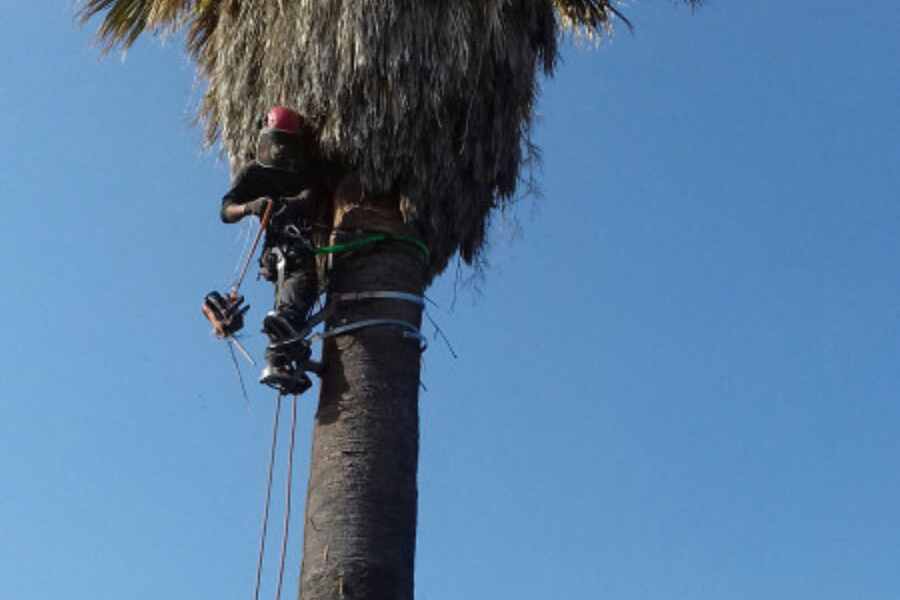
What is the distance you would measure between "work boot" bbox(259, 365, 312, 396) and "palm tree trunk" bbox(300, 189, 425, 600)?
0.40 feet

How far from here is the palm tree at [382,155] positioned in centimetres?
539

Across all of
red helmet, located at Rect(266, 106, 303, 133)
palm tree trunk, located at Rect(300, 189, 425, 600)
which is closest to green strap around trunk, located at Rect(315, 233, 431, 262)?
palm tree trunk, located at Rect(300, 189, 425, 600)

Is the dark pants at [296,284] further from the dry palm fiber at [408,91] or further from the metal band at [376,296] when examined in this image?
→ the dry palm fiber at [408,91]

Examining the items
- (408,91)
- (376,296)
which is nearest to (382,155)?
(408,91)

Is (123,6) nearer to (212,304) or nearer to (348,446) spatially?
(212,304)

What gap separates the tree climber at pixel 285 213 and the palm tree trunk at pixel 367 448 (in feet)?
0.55

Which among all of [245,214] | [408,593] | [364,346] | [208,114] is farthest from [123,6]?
[408,593]

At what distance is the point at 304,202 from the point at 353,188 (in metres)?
0.25

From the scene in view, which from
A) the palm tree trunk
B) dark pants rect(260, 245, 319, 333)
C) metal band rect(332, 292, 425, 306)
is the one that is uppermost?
dark pants rect(260, 245, 319, 333)

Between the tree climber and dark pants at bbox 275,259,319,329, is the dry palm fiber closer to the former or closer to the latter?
the tree climber

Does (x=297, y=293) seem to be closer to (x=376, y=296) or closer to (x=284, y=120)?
(x=376, y=296)

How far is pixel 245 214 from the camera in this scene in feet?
21.2

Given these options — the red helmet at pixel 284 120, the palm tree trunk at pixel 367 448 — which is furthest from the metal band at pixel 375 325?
the red helmet at pixel 284 120

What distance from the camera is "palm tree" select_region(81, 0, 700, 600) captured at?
5.39m
